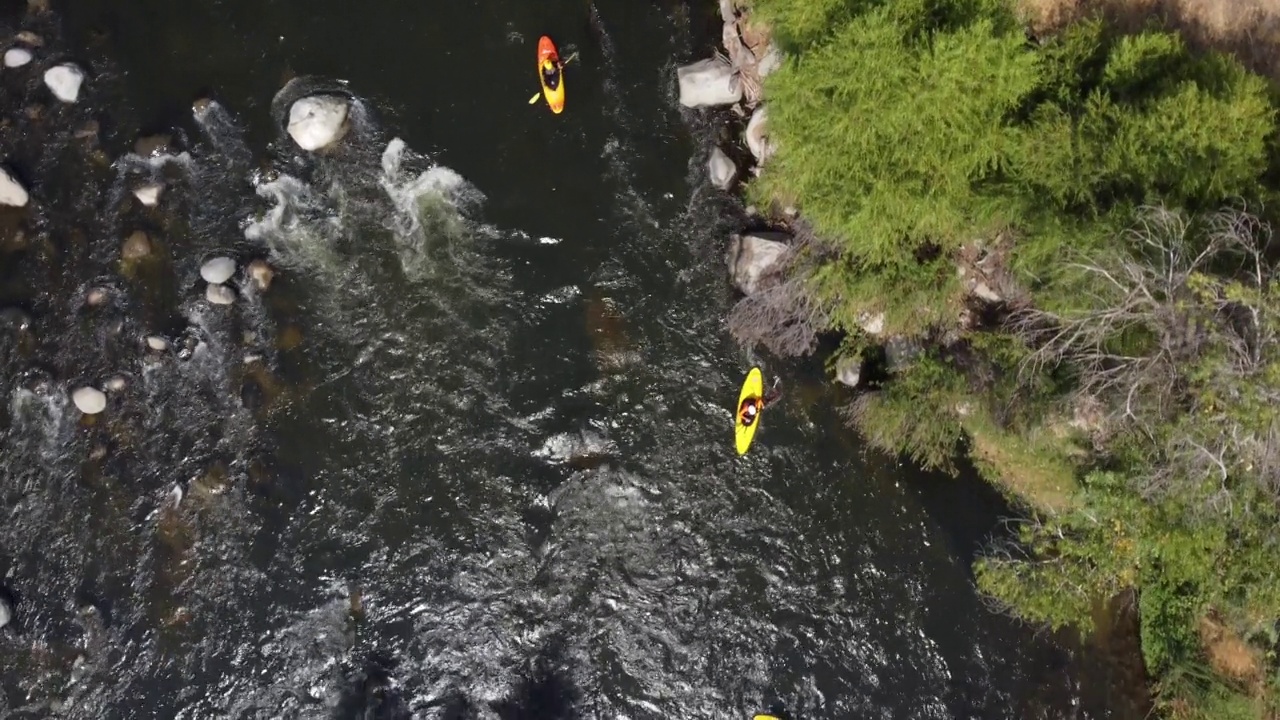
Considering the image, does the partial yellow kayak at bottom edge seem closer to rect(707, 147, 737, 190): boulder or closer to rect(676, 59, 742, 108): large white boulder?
rect(707, 147, 737, 190): boulder

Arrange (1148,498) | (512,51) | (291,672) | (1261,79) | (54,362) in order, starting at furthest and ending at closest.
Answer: (512,51), (54,362), (291,672), (1148,498), (1261,79)

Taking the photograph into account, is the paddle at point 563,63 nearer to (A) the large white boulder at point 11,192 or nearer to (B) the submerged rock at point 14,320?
(A) the large white boulder at point 11,192

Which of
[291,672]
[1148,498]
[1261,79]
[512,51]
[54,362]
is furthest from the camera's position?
[512,51]

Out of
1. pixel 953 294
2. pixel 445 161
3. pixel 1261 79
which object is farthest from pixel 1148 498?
pixel 445 161

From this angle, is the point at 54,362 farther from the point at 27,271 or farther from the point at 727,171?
the point at 727,171

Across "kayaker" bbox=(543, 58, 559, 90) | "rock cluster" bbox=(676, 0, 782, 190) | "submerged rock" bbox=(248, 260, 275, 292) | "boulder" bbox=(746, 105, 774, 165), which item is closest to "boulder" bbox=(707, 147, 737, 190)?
"rock cluster" bbox=(676, 0, 782, 190)

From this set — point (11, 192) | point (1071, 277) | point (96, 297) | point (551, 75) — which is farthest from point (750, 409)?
point (11, 192)

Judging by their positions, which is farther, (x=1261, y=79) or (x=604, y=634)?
(x=604, y=634)
